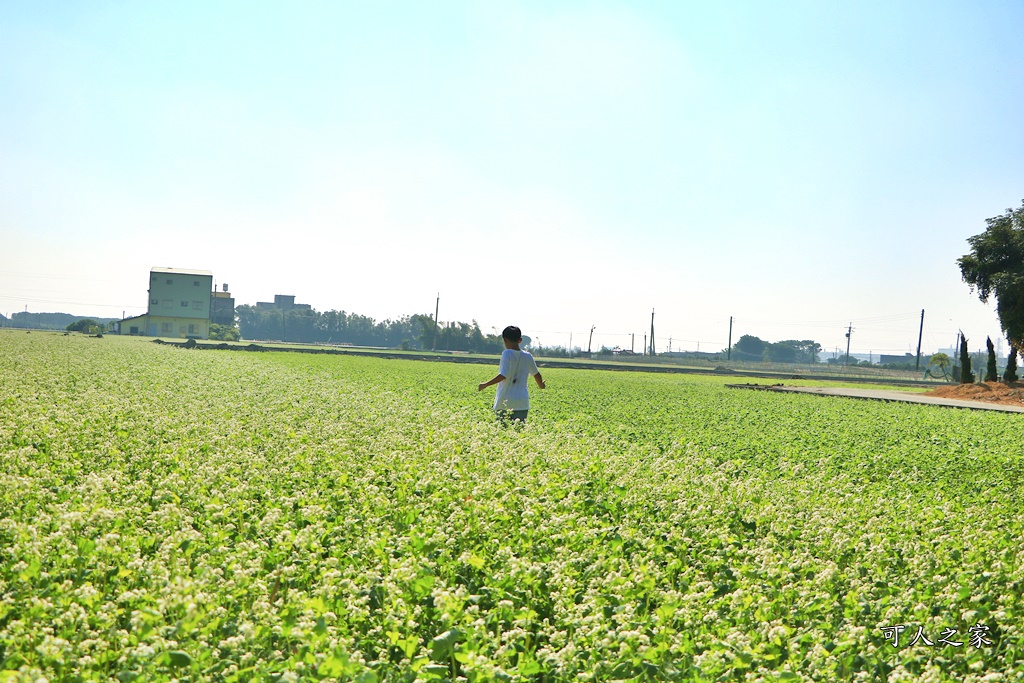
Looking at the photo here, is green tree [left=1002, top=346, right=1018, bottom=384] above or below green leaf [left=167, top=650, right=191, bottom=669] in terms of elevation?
above

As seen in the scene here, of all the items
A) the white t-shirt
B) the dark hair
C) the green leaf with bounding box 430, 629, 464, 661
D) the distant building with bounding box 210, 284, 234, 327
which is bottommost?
the green leaf with bounding box 430, 629, 464, 661

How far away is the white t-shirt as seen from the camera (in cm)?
1069

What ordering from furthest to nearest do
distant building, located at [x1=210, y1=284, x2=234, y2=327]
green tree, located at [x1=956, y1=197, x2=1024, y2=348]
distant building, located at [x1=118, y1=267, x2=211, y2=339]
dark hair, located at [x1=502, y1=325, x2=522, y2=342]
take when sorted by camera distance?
distant building, located at [x1=210, y1=284, x2=234, y2=327] < distant building, located at [x1=118, y1=267, x2=211, y2=339] < green tree, located at [x1=956, y1=197, x2=1024, y2=348] < dark hair, located at [x1=502, y1=325, x2=522, y2=342]

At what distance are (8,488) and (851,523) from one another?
732 cm

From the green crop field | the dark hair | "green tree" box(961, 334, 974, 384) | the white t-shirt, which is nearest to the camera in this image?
the green crop field

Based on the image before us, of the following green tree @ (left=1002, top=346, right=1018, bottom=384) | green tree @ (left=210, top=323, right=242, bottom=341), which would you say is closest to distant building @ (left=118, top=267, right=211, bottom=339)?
green tree @ (left=210, top=323, right=242, bottom=341)

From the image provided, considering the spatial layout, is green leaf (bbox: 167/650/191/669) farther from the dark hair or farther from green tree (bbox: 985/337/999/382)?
green tree (bbox: 985/337/999/382)

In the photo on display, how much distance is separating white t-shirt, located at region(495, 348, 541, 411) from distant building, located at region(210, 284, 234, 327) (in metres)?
112

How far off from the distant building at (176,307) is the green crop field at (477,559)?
93033 mm

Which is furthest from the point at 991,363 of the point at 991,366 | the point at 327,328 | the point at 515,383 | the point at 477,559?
the point at 327,328

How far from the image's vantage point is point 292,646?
13.9 feet

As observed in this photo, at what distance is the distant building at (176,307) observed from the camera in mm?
98438

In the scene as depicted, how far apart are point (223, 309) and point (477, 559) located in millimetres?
126293

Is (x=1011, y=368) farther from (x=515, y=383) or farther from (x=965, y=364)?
(x=515, y=383)
